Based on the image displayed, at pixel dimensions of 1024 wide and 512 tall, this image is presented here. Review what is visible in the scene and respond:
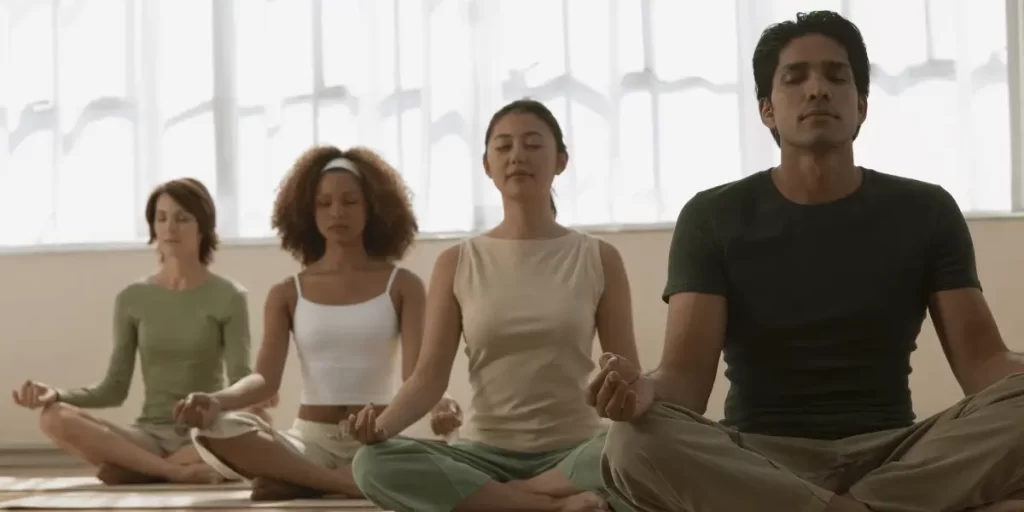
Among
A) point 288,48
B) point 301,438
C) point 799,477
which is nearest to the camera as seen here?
point 799,477

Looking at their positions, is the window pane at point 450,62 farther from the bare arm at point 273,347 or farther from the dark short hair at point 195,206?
the bare arm at point 273,347

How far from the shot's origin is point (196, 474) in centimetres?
294

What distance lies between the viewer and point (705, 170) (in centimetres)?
363

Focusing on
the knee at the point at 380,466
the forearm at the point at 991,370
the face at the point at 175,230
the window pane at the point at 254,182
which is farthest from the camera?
the window pane at the point at 254,182

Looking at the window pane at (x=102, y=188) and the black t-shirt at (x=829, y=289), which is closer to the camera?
the black t-shirt at (x=829, y=289)

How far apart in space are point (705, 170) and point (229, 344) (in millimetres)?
1499

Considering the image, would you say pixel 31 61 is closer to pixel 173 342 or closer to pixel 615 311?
pixel 173 342

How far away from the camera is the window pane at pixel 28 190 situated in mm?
4031

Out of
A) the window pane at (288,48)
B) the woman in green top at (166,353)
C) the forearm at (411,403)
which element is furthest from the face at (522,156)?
the window pane at (288,48)

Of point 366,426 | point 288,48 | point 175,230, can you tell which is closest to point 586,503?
point 366,426

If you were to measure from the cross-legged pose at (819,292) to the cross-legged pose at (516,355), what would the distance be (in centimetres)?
38

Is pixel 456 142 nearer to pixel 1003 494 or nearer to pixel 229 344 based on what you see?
pixel 229 344

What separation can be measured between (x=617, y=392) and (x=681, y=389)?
26 cm

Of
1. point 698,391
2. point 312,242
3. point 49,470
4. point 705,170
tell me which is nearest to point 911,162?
point 705,170
